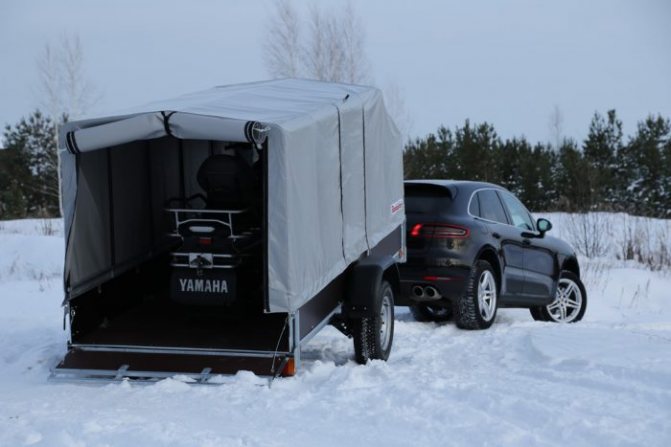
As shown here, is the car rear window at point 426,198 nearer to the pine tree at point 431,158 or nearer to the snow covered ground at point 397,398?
the snow covered ground at point 397,398

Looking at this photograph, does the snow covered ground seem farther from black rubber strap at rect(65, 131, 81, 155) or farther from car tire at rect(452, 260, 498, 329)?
black rubber strap at rect(65, 131, 81, 155)

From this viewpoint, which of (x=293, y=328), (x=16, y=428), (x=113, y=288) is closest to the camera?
(x=16, y=428)

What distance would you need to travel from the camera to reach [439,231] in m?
8.98

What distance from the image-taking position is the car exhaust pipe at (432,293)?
8922 millimetres

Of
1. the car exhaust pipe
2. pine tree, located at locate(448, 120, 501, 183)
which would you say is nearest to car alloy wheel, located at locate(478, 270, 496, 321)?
the car exhaust pipe

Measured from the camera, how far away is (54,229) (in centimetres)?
2420

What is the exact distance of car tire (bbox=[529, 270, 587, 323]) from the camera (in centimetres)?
1126

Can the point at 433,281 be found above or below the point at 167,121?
below

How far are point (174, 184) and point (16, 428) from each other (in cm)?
448

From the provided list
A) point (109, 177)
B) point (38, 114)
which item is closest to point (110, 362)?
point (109, 177)

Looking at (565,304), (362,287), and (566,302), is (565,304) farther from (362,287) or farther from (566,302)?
(362,287)

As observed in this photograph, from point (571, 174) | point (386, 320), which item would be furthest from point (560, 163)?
point (386, 320)

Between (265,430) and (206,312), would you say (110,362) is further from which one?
(265,430)

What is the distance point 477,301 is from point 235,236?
10.5 feet
